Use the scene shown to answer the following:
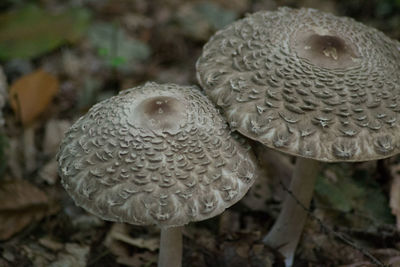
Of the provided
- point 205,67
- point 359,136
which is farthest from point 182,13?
point 359,136

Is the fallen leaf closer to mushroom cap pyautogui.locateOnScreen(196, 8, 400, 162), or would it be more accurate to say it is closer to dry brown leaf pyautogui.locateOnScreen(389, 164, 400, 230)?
mushroom cap pyautogui.locateOnScreen(196, 8, 400, 162)

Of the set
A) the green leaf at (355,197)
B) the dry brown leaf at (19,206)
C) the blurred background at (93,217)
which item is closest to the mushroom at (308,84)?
the green leaf at (355,197)

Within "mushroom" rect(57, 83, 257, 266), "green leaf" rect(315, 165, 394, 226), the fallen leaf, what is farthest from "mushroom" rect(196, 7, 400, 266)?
the fallen leaf

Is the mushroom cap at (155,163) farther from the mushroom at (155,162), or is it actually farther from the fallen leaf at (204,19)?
the fallen leaf at (204,19)

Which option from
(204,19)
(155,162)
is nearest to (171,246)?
(155,162)

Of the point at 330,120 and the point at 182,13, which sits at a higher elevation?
the point at 330,120

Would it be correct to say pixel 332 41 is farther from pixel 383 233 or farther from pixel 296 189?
pixel 383 233
